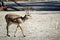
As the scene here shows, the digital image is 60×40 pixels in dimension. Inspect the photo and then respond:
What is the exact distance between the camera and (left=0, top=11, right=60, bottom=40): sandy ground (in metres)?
2.08

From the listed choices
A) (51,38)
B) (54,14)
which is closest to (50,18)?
(54,14)

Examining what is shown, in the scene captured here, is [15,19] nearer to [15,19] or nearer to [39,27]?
[15,19]

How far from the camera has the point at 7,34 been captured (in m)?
2.08

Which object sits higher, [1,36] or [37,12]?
[37,12]

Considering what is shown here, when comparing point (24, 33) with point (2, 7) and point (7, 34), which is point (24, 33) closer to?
point (7, 34)

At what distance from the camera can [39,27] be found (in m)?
2.10

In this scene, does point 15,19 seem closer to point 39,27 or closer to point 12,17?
point 12,17

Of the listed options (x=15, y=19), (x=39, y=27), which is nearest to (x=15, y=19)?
(x=15, y=19)

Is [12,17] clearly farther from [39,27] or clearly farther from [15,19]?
[39,27]

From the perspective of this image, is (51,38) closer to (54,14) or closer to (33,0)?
(54,14)

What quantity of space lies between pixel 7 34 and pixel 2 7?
0.85ft

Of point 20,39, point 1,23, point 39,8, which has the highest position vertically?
point 39,8

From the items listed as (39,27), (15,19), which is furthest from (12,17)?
(39,27)

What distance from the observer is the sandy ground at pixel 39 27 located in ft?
6.84
